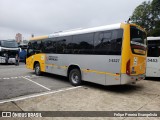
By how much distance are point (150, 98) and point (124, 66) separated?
5.70ft

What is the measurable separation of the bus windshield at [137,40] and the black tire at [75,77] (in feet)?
10.2

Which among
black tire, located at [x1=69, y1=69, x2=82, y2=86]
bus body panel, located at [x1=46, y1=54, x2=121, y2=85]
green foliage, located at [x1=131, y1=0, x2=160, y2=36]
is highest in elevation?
green foliage, located at [x1=131, y1=0, x2=160, y2=36]

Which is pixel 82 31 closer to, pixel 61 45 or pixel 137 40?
pixel 61 45

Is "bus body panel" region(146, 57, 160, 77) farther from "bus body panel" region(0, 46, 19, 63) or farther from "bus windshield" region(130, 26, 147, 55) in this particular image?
"bus body panel" region(0, 46, 19, 63)

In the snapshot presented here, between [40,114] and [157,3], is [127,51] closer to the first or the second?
[40,114]

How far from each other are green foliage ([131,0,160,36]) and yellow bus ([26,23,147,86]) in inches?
1163

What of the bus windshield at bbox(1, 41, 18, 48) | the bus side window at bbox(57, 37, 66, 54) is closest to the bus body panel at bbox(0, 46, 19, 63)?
the bus windshield at bbox(1, 41, 18, 48)

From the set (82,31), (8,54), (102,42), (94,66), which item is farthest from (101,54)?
(8,54)

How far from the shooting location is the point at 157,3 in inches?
1273

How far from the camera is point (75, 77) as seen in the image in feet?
29.1

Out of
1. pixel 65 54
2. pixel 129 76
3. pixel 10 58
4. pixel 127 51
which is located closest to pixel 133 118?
pixel 129 76

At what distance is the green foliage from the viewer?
34.2 m

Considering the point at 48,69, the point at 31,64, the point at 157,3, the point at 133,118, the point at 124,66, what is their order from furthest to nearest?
the point at 157,3
the point at 31,64
the point at 48,69
the point at 124,66
the point at 133,118

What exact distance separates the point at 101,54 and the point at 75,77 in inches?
88.3
